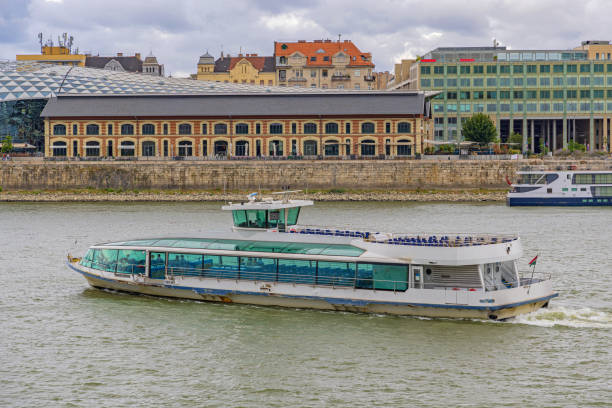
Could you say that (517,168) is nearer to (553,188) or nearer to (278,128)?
(553,188)

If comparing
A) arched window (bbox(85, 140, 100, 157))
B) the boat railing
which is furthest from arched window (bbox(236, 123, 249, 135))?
the boat railing

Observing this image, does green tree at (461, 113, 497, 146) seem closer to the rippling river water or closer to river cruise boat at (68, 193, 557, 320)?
the rippling river water

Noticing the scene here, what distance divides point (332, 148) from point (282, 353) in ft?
223

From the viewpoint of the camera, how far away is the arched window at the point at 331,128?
291 feet

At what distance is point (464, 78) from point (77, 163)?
55.3 m

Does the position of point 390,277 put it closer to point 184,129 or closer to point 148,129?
point 184,129

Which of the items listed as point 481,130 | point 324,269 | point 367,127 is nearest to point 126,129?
point 367,127

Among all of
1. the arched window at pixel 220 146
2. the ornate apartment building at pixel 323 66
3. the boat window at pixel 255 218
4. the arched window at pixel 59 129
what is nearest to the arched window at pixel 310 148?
the arched window at pixel 220 146

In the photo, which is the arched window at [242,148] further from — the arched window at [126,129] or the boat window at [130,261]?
the boat window at [130,261]

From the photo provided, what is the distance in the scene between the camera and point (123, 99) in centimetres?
9275

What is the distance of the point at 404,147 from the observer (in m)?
88.2

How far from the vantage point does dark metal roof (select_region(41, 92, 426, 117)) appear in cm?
8844

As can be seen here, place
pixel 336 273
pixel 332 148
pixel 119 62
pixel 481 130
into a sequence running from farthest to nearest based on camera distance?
pixel 119 62 < pixel 481 130 < pixel 332 148 < pixel 336 273

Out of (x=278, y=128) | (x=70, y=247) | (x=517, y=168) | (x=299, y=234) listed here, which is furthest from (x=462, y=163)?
(x=299, y=234)
